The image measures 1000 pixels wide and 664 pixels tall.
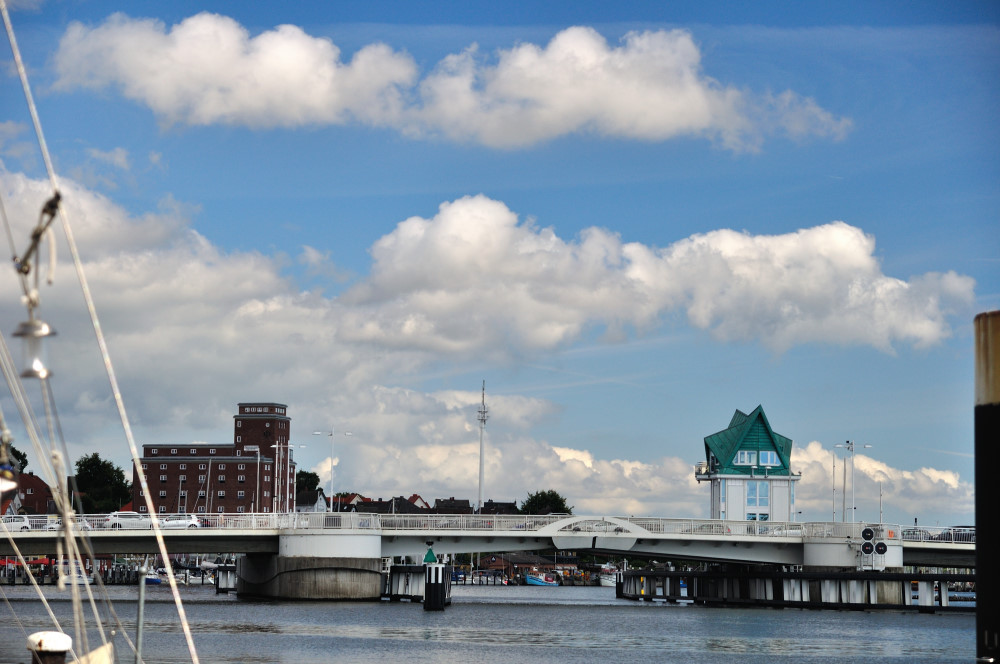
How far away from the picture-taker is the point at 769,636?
62.0m

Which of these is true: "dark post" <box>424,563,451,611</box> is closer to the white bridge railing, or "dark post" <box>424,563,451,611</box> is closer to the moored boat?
the white bridge railing

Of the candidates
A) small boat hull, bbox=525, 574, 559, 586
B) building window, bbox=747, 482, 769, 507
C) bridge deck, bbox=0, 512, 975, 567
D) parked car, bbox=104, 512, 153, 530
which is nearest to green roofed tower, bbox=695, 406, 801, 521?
building window, bbox=747, 482, 769, 507

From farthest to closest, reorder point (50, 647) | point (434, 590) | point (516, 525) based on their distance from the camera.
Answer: point (516, 525) → point (434, 590) → point (50, 647)

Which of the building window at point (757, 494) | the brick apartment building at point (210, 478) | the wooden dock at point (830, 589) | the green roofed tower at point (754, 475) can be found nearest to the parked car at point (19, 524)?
the wooden dock at point (830, 589)

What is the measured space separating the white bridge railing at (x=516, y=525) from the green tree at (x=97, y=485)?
8051 cm

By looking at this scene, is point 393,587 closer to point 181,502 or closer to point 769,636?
point 769,636

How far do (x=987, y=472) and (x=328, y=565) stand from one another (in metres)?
75.9

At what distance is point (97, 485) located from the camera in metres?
170

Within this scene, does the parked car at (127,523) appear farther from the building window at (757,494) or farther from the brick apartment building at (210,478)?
the brick apartment building at (210,478)

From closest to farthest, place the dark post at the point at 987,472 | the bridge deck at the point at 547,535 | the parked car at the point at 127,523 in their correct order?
the dark post at the point at 987,472, the bridge deck at the point at 547,535, the parked car at the point at 127,523

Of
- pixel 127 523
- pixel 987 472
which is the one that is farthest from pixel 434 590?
pixel 987 472

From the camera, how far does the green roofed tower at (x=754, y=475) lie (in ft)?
396

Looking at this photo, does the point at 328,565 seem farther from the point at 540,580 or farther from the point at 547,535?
the point at 540,580

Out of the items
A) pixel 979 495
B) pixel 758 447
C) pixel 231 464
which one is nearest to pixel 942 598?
pixel 758 447
